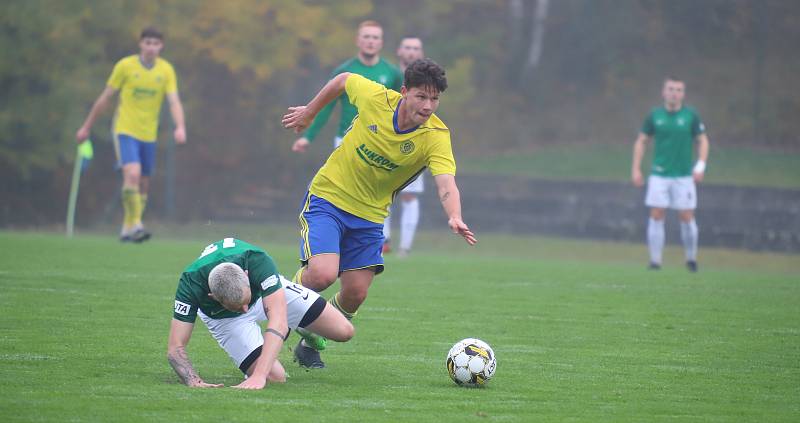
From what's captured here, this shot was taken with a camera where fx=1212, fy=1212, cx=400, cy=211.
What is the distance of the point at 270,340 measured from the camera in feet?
22.4

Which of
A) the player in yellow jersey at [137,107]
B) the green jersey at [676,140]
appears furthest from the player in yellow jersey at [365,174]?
the green jersey at [676,140]

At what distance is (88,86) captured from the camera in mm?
26297

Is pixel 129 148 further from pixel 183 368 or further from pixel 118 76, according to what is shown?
pixel 183 368

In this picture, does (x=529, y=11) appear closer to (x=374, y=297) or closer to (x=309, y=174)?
(x=309, y=174)

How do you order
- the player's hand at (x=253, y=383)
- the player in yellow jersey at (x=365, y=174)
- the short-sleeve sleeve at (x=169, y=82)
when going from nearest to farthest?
the player's hand at (x=253, y=383)
the player in yellow jersey at (x=365, y=174)
the short-sleeve sleeve at (x=169, y=82)

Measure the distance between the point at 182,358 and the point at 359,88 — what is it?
2.38 m

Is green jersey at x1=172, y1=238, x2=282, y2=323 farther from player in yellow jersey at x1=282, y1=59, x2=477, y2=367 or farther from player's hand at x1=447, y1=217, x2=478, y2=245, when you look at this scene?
player's hand at x1=447, y1=217, x2=478, y2=245

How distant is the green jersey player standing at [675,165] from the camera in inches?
659

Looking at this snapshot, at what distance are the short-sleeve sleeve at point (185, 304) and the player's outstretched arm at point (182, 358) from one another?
35mm

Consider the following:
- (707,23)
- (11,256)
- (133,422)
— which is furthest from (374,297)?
(707,23)

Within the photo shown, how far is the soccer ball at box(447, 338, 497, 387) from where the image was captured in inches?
284

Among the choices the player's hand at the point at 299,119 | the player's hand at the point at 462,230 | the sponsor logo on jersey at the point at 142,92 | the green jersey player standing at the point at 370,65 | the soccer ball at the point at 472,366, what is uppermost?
the green jersey player standing at the point at 370,65

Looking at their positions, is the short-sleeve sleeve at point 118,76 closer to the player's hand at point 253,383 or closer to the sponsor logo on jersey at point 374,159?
the sponsor logo on jersey at point 374,159

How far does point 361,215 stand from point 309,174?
66.2 feet
